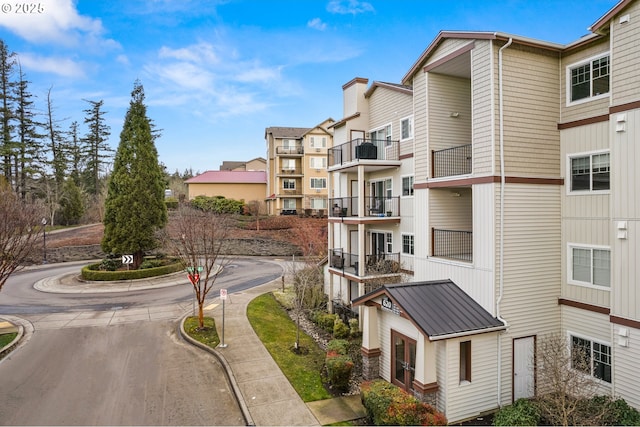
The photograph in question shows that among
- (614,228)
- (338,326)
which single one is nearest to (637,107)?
(614,228)

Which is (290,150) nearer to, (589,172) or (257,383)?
(257,383)

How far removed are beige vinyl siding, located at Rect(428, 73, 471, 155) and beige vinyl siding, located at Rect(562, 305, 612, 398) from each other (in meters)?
7.43

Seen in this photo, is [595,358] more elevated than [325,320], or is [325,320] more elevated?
[595,358]

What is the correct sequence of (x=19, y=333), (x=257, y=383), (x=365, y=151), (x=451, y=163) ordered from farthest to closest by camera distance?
(x=365, y=151) < (x=19, y=333) < (x=451, y=163) < (x=257, y=383)

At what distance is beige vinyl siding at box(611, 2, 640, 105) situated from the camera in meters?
9.73

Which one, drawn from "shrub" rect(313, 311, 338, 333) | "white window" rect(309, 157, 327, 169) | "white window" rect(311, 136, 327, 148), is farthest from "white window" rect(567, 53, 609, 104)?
"white window" rect(311, 136, 327, 148)

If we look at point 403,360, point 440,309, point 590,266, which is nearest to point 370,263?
point 403,360

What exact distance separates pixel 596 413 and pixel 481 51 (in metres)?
11.3

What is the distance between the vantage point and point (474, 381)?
11180 mm

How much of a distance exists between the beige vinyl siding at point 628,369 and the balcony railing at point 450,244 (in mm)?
5500

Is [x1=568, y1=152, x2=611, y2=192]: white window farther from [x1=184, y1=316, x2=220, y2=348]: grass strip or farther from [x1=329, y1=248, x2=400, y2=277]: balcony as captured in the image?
[x1=184, y1=316, x2=220, y2=348]: grass strip

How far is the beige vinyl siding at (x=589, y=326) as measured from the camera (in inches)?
435

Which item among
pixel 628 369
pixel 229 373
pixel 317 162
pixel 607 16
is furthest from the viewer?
pixel 317 162

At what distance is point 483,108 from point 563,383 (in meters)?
8.40
